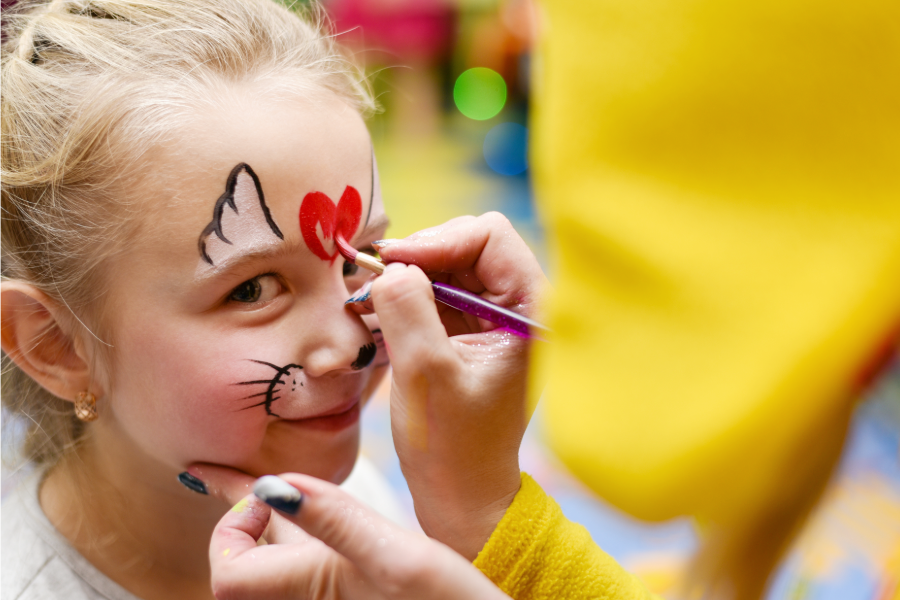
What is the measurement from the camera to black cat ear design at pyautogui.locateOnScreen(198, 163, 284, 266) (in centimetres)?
63

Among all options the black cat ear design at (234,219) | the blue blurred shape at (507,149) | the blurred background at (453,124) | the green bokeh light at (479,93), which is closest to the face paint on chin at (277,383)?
the black cat ear design at (234,219)

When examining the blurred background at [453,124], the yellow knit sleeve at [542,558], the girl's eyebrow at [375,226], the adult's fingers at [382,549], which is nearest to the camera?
the adult's fingers at [382,549]

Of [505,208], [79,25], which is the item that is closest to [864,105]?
[79,25]

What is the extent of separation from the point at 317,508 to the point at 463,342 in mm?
178

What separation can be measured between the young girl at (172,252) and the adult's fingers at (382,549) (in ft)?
0.75

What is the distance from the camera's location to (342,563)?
1.52ft

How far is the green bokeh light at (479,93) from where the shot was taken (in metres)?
4.03

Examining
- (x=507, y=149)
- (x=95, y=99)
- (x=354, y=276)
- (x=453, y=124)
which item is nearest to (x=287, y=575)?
(x=354, y=276)

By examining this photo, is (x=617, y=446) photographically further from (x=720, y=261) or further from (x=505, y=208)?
(x=505, y=208)

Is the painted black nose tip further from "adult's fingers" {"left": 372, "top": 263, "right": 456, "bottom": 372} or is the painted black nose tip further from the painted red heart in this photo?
"adult's fingers" {"left": 372, "top": 263, "right": 456, "bottom": 372}

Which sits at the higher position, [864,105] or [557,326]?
[864,105]

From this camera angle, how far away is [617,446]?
35cm

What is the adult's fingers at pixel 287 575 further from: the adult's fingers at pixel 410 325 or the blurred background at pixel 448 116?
the blurred background at pixel 448 116

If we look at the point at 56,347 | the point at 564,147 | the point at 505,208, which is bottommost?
the point at 505,208
